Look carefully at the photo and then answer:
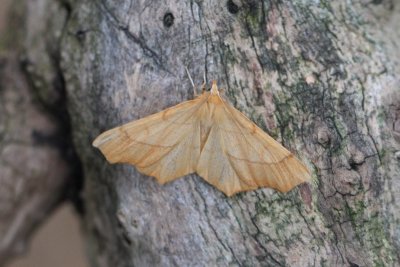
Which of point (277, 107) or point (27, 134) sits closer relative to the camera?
point (277, 107)

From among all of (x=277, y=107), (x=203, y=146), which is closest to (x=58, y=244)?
(x=203, y=146)

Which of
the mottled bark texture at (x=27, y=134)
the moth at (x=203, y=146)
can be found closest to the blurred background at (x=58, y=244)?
the mottled bark texture at (x=27, y=134)

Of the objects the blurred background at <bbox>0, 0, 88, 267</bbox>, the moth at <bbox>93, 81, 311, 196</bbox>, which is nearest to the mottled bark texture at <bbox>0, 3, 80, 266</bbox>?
the moth at <bbox>93, 81, 311, 196</bbox>

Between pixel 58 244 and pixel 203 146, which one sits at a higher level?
pixel 203 146

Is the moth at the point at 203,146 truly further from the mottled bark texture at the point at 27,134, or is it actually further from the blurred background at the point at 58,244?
the blurred background at the point at 58,244

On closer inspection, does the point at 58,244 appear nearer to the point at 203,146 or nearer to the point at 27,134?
the point at 27,134

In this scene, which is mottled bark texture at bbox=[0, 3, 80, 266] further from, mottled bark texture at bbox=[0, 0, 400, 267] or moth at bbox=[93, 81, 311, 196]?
moth at bbox=[93, 81, 311, 196]
